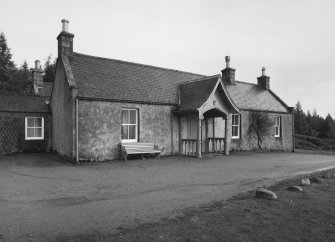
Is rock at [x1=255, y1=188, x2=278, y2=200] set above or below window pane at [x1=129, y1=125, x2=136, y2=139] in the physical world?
below

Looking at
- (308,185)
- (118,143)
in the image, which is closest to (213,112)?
(118,143)

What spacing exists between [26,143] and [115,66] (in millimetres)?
8191

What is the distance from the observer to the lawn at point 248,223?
179 inches

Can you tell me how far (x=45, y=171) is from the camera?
1164 cm

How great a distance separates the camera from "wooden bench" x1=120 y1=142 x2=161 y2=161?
606 inches

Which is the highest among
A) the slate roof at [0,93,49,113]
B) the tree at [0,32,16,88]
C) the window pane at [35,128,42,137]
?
the tree at [0,32,16,88]

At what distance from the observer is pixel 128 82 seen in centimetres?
1742

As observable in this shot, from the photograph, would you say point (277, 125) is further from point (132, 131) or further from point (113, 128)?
point (113, 128)

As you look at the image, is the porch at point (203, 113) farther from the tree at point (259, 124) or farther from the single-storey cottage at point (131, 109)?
the tree at point (259, 124)

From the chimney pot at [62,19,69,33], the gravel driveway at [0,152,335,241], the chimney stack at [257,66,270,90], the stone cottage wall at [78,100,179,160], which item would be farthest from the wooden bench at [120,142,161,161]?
the chimney stack at [257,66,270,90]

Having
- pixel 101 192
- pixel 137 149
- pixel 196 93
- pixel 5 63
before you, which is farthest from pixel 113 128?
pixel 5 63

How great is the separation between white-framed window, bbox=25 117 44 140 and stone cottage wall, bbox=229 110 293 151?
1451 cm

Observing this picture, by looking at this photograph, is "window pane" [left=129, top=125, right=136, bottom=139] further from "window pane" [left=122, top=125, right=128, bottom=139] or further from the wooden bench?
the wooden bench

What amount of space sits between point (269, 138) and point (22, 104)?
20.5 m
